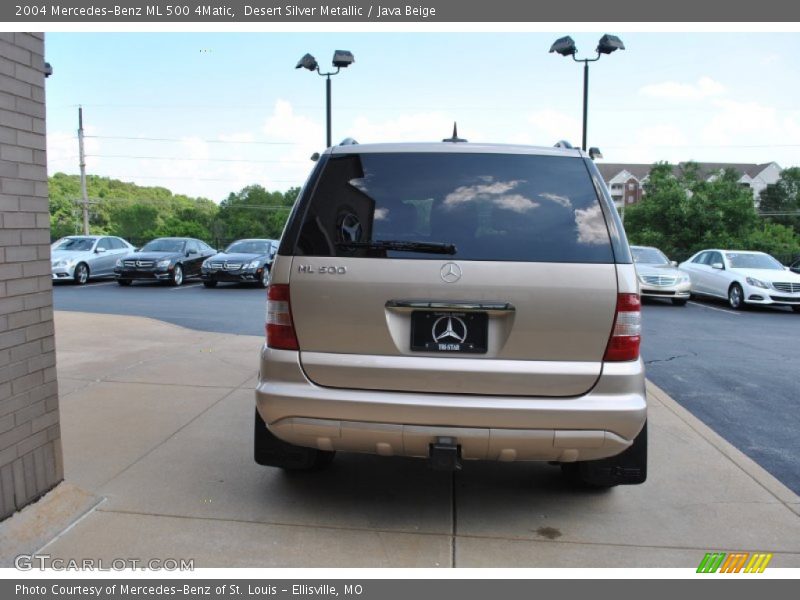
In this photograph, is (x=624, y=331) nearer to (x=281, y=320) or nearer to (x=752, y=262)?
(x=281, y=320)

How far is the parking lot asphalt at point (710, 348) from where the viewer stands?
5.53 meters

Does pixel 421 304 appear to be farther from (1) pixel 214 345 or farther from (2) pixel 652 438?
(1) pixel 214 345

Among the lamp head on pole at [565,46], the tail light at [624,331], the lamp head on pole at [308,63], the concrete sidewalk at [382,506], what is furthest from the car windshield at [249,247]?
the tail light at [624,331]

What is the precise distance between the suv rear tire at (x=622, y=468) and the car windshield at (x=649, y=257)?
13.4 meters

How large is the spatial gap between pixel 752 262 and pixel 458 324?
15.6m

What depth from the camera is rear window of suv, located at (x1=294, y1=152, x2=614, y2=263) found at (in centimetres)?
321

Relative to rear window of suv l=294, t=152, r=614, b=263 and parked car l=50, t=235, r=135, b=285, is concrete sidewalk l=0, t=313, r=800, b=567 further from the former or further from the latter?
parked car l=50, t=235, r=135, b=285

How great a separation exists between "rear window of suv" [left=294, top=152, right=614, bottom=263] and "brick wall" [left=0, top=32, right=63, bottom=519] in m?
1.43

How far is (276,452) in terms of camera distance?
3889 mm

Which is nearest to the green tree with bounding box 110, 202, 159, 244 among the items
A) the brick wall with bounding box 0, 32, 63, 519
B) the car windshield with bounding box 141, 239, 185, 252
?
the car windshield with bounding box 141, 239, 185, 252

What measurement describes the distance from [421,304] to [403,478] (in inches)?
64.0

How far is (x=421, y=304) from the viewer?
315cm

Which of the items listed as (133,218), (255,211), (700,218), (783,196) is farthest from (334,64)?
(783,196)
